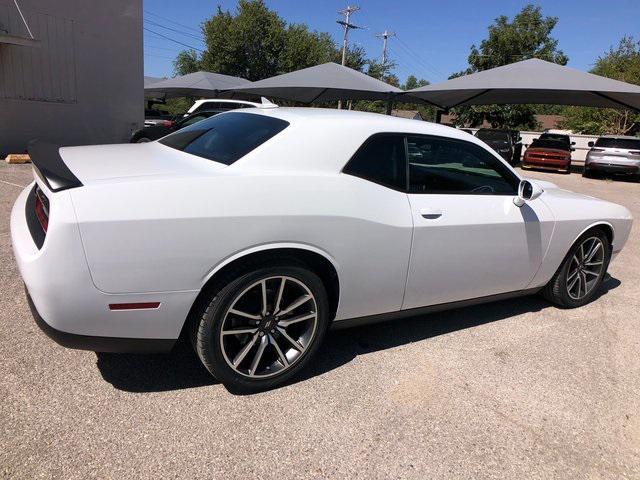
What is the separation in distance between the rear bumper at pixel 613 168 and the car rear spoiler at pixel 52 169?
18.5m

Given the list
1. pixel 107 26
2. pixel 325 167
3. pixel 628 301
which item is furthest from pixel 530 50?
pixel 325 167

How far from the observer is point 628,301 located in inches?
184

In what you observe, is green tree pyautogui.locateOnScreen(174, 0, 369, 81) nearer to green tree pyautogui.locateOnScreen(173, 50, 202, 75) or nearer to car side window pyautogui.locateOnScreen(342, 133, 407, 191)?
green tree pyautogui.locateOnScreen(173, 50, 202, 75)

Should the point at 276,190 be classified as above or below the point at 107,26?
below

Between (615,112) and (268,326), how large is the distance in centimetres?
3816

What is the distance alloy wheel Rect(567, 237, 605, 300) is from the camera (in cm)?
419

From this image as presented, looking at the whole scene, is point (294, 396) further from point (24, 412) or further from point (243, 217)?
point (24, 412)

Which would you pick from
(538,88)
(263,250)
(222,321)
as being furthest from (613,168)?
(222,321)

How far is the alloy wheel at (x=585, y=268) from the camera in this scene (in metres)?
4.19

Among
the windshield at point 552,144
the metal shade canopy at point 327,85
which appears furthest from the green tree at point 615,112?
the metal shade canopy at point 327,85

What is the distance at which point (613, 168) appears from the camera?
56.2ft

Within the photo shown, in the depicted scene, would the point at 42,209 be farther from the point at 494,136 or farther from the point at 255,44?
the point at 255,44

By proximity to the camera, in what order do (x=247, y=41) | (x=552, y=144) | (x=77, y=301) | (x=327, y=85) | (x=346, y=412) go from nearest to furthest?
1. (x=77, y=301)
2. (x=346, y=412)
3. (x=327, y=85)
4. (x=552, y=144)
5. (x=247, y=41)

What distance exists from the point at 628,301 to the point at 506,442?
2985 mm
